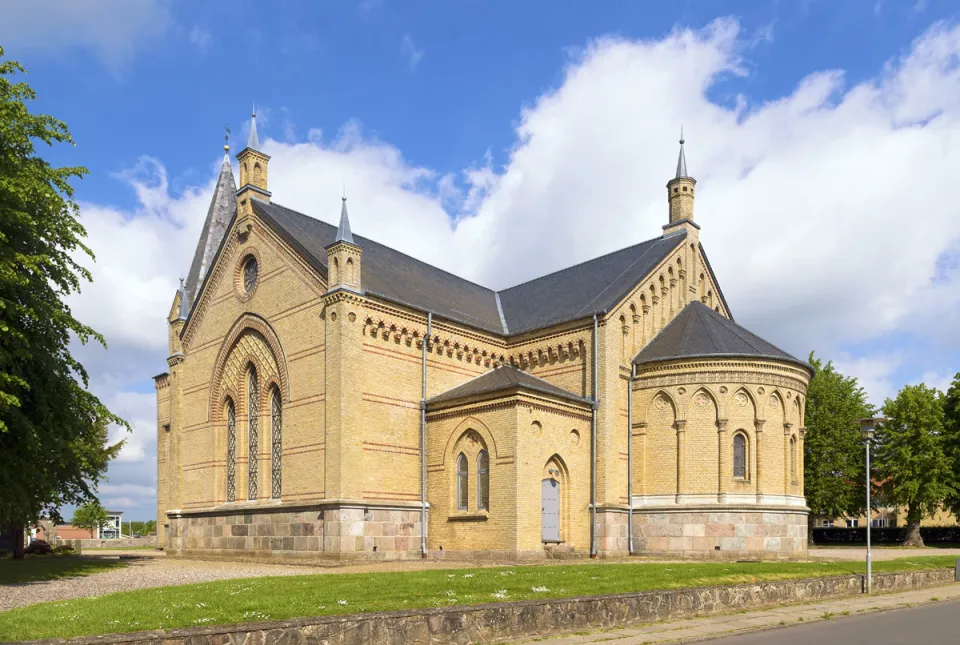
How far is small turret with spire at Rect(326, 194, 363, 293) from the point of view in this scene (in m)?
28.4

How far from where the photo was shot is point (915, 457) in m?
51.1

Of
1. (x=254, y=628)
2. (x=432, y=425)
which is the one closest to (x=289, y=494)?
(x=432, y=425)

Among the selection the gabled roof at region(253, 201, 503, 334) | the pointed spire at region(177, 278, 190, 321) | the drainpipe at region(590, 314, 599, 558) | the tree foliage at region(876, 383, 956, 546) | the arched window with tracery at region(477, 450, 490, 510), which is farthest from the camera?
the tree foliage at region(876, 383, 956, 546)

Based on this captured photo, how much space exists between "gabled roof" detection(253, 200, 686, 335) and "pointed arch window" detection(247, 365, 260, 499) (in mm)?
6432

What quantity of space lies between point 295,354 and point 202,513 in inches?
350

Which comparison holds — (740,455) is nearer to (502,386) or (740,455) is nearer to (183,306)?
(502,386)

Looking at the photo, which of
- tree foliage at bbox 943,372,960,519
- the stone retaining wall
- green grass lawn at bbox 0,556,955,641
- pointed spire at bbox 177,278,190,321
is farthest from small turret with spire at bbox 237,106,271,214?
tree foliage at bbox 943,372,960,519

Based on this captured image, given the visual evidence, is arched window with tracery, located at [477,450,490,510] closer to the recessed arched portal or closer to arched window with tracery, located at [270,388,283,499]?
the recessed arched portal

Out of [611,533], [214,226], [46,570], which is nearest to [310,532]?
[46,570]

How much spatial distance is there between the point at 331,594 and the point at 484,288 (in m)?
26.8

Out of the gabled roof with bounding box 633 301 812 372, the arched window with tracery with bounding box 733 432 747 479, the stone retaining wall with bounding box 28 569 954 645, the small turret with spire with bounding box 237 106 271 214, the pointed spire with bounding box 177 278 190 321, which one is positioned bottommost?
the stone retaining wall with bounding box 28 569 954 645

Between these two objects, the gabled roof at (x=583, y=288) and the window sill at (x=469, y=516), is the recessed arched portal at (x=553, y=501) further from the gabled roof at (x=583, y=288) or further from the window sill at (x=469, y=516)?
the gabled roof at (x=583, y=288)

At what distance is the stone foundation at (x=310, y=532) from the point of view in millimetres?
27031

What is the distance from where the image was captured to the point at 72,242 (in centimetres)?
2289
